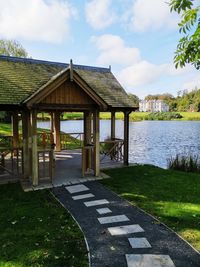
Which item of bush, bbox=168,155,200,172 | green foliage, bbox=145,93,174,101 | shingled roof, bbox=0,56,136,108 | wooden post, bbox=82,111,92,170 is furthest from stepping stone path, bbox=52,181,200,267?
green foliage, bbox=145,93,174,101

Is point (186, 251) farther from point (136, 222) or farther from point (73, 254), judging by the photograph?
point (73, 254)

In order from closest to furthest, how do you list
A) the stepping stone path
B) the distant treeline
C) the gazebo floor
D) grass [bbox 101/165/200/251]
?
the stepping stone path
grass [bbox 101/165/200/251]
the gazebo floor
the distant treeline

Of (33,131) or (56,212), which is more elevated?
(33,131)

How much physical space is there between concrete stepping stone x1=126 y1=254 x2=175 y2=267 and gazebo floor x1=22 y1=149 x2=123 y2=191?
15.3 ft

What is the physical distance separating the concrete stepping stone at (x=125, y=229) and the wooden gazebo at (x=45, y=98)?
156 inches

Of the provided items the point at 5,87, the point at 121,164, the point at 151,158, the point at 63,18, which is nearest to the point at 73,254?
the point at 5,87

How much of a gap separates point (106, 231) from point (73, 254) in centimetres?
104

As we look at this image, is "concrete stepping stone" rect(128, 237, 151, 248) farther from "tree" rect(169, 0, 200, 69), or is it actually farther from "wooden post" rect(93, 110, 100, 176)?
"wooden post" rect(93, 110, 100, 176)

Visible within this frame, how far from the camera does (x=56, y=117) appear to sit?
14.6 metres

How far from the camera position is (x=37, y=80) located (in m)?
10.2

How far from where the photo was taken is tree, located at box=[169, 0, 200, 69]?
8.97 ft

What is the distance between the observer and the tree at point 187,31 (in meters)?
2.73

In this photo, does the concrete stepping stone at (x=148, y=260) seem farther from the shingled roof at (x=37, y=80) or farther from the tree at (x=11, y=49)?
the tree at (x=11, y=49)

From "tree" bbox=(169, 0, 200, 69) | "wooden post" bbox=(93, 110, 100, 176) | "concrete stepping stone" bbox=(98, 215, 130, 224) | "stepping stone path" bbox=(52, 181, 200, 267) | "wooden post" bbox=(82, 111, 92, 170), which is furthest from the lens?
"wooden post" bbox=(82, 111, 92, 170)
